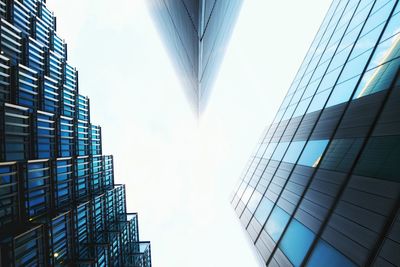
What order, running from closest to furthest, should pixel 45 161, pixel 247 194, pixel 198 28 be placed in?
pixel 198 28, pixel 247 194, pixel 45 161

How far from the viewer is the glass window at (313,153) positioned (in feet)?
52.6

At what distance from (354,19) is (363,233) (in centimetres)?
1918

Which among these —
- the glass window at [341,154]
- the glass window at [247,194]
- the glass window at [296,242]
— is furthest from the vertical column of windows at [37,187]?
the glass window at [341,154]

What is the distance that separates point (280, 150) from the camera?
79.8 feet

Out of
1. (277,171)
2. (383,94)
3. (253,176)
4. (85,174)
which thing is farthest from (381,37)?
(85,174)

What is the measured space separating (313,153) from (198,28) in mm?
14200

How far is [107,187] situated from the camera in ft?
220

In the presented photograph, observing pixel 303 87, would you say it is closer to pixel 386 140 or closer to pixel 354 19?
pixel 354 19

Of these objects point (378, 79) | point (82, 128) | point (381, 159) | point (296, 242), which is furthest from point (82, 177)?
point (381, 159)

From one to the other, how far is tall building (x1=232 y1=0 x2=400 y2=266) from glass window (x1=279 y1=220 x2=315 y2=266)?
2.0 inches

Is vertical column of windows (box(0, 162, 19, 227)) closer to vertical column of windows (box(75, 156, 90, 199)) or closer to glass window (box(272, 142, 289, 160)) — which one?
vertical column of windows (box(75, 156, 90, 199))

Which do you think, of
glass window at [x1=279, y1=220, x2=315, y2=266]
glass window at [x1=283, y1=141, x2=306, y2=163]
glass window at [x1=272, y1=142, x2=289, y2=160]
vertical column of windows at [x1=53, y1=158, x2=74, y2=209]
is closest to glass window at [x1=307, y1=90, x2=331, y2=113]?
glass window at [x1=283, y1=141, x2=306, y2=163]

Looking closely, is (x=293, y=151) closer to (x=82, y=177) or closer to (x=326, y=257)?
(x=326, y=257)

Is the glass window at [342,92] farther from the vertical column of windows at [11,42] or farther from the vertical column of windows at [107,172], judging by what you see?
the vertical column of windows at [107,172]
